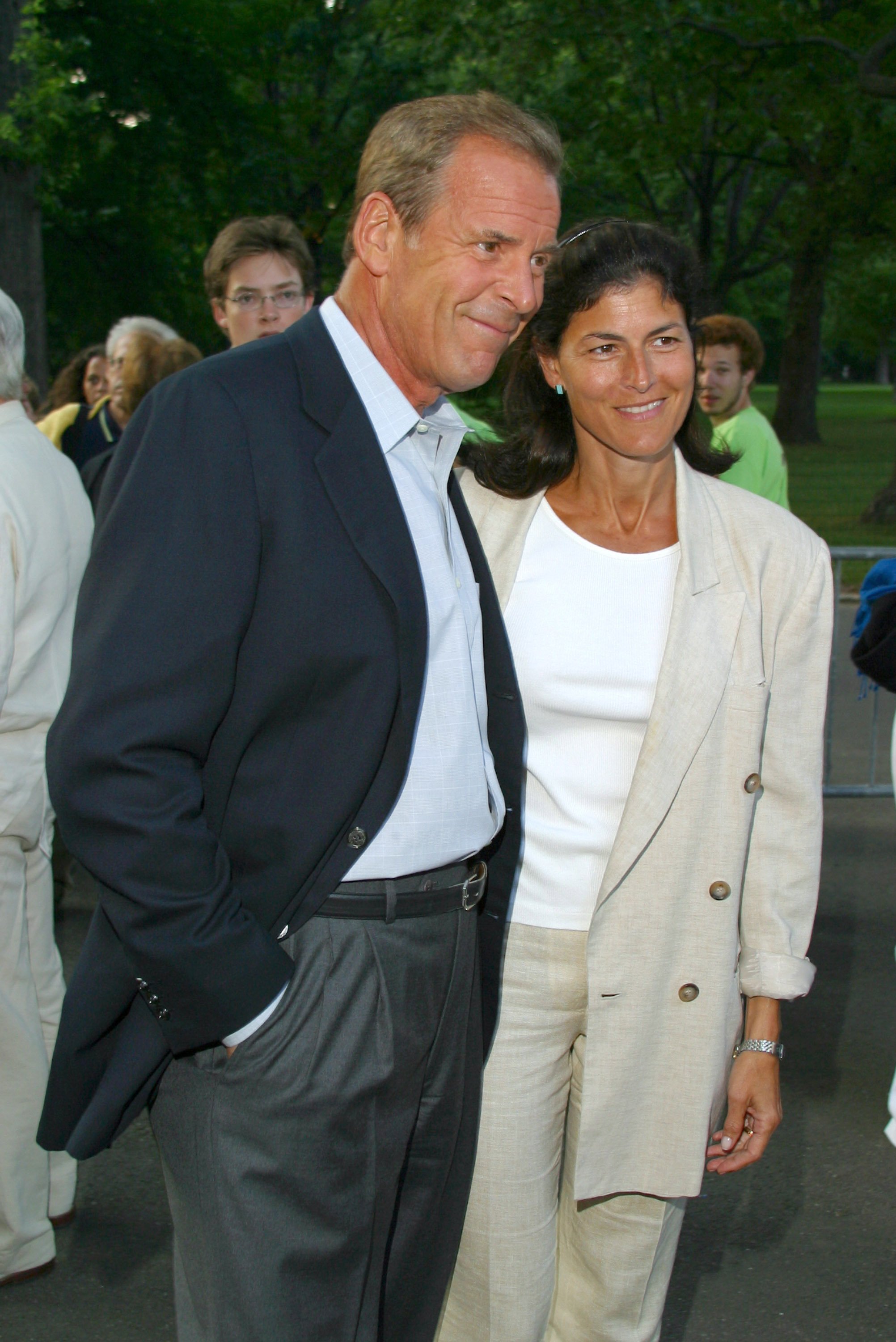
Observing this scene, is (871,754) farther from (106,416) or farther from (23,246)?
(23,246)

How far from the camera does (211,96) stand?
583 inches

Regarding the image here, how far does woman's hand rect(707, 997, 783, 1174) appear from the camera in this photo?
8.52 feet

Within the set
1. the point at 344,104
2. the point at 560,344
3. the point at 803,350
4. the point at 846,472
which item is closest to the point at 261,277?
the point at 560,344

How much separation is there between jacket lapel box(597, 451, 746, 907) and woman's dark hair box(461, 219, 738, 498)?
38cm

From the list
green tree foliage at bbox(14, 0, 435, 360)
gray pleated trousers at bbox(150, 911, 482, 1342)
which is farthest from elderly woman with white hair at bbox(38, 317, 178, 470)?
green tree foliage at bbox(14, 0, 435, 360)

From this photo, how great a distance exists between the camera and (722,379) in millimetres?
7129

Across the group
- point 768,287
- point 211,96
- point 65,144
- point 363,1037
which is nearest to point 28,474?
point 363,1037

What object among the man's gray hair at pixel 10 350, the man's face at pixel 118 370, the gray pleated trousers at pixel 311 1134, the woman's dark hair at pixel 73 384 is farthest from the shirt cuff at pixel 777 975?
the woman's dark hair at pixel 73 384

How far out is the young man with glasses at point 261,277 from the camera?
4.72m

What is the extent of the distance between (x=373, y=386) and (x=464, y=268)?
221 millimetres

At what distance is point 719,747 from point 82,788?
47.4 inches

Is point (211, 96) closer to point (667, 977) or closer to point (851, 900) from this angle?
point (851, 900)

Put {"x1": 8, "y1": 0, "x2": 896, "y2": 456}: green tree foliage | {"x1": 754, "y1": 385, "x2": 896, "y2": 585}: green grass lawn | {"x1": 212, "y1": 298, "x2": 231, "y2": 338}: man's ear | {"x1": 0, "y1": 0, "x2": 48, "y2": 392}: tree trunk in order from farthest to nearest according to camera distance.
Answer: {"x1": 754, "y1": 385, "x2": 896, "y2": 585}: green grass lawn
{"x1": 8, "y1": 0, "x2": 896, "y2": 456}: green tree foliage
{"x1": 0, "y1": 0, "x2": 48, "y2": 392}: tree trunk
{"x1": 212, "y1": 298, "x2": 231, "y2": 338}: man's ear

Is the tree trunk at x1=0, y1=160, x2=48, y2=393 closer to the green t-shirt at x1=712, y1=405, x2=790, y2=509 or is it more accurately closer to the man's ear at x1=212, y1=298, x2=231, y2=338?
the green t-shirt at x1=712, y1=405, x2=790, y2=509
